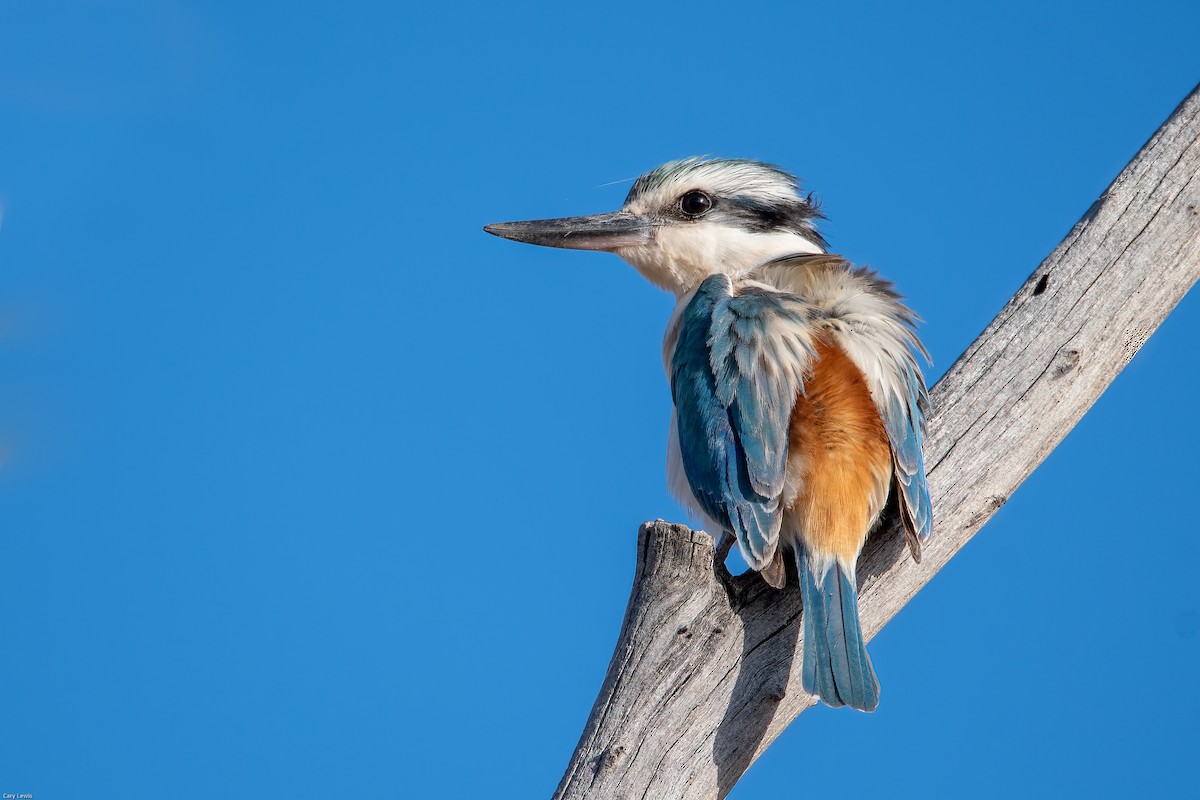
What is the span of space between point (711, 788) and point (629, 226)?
6.56 feet

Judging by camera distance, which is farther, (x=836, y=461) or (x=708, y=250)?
(x=708, y=250)

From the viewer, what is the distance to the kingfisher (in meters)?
2.56

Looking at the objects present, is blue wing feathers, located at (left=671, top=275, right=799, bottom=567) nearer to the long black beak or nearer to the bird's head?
the bird's head

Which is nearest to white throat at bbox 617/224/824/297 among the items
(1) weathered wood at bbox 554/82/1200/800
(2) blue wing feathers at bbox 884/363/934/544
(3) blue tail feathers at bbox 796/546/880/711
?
(1) weathered wood at bbox 554/82/1200/800

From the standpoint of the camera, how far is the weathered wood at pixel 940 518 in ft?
8.09

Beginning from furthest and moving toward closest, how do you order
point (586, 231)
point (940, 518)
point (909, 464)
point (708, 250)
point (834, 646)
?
point (586, 231) → point (708, 250) → point (940, 518) → point (909, 464) → point (834, 646)

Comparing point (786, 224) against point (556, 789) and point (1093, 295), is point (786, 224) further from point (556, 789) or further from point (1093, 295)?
point (556, 789)

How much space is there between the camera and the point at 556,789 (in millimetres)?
2430

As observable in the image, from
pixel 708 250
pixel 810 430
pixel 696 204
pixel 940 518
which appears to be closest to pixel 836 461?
pixel 810 430

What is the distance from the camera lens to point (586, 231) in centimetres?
388

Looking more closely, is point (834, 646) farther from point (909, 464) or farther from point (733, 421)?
point (733, 421)

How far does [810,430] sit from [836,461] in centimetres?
10

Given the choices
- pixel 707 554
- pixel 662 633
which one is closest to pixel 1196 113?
pixel 707 554

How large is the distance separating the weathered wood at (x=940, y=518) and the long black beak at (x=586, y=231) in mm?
1273
